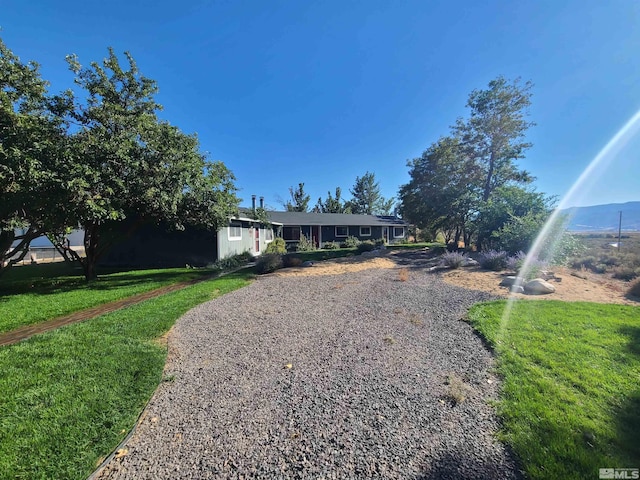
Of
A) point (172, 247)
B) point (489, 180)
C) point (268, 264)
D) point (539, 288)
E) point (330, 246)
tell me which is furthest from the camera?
point (330, 246)

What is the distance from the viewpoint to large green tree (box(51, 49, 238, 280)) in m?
7.75

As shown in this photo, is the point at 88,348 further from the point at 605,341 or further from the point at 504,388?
the point at 605,341

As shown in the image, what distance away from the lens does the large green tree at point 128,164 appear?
775cm

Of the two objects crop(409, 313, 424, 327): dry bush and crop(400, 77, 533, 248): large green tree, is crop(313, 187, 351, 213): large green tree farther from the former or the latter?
crop(409, 313, 424, 327): dry bush

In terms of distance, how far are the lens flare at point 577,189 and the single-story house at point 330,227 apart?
17897 millimetres

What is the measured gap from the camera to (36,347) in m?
4.00

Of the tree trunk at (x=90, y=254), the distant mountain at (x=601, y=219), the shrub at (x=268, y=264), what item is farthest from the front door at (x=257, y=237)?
the distant mountain at (x=601, y=219)

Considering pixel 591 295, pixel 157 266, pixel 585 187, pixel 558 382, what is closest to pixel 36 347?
pixel 558 382

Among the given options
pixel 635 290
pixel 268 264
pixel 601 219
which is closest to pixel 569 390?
pixel 635 290

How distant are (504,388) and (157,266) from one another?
54.4ft

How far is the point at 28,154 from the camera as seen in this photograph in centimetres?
682

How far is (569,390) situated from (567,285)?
6.20 meters

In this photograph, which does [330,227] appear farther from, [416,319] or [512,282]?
[416,319]

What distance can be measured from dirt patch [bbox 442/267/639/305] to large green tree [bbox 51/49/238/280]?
9.11 m
